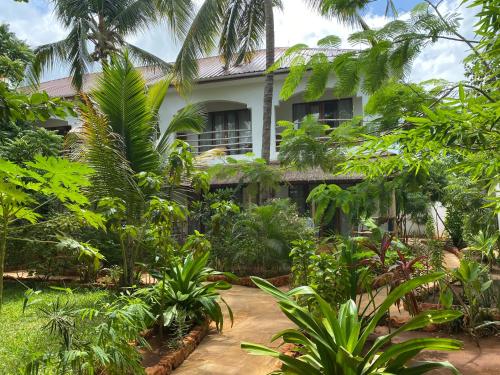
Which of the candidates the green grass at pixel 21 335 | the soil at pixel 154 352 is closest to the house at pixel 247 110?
the green grass at pixel 21 335

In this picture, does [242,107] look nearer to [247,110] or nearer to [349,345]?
[247,110]

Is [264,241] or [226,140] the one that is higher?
[226,140]

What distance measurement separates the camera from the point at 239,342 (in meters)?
5.02

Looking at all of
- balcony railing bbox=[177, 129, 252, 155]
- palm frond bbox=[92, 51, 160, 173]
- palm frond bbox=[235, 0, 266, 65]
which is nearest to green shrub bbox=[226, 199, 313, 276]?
palm frond bbox=[92, 51, 160, 173]

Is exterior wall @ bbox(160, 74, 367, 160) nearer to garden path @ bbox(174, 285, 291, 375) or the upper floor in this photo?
the upper floor

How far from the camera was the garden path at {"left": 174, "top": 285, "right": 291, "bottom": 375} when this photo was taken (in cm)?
423

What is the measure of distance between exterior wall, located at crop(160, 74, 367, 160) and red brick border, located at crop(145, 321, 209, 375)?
35.4 ft

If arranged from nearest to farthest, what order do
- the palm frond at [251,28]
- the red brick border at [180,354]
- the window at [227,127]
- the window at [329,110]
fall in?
the red brick border at [180,354], the palm frond at [251,28], the window at [329,110], the window at [227,127]

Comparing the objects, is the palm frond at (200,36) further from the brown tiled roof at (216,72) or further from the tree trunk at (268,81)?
the brown tiled roof at (216,72)

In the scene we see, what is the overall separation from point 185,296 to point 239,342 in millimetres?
836

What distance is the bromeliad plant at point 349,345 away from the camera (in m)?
3.18

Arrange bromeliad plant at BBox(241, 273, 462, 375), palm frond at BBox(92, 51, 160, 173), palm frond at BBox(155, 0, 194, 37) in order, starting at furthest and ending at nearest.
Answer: palm frond at BBox(155, 0, 194, 37), palm frond at BBox(92, 51, 160, 173), bromeliad plant at BBox(241, 273, 462, 375)

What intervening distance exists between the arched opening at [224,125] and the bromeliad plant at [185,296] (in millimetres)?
12102

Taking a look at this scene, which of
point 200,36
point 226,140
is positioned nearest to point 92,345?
point 200,36
